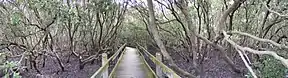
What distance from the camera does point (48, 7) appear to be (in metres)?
7.54

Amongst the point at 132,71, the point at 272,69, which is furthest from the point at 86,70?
the point at 272,69

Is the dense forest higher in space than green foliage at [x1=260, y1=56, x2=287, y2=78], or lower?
higher

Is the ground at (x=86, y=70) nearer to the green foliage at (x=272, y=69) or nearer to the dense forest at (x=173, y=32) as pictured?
the dense forest at (x=173, y=32)

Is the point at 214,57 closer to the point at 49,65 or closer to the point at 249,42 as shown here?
the point at 249,42

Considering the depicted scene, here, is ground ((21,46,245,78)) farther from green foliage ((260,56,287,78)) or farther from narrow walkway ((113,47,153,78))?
→ green foliage ((260,56,287,78))

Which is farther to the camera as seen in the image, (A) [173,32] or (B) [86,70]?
(A) [173,32]

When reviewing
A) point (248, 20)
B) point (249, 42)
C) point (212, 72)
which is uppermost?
point (248, 20)

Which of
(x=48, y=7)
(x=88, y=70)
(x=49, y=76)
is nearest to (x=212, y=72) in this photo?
(x=88, y=70)

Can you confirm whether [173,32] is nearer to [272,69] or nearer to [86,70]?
[86,70]

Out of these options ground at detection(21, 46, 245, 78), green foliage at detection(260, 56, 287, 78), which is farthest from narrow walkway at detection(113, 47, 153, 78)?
green foliage at detection(260, 56, 287, 78)

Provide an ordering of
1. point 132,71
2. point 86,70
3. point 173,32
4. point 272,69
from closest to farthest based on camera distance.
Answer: point 272,69 → point 132,71 → point 86,70 → point 173,32

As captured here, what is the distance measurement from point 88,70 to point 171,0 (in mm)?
4981

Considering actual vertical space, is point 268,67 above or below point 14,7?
below

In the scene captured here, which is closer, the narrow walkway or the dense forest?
the dense forest
